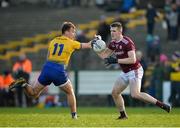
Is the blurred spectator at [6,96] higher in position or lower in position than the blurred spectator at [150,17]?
lower

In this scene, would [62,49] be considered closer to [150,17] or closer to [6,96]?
[6,96]

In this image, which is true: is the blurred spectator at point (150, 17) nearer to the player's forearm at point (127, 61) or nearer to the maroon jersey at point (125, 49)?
the maroon jersey at point (125, 49)

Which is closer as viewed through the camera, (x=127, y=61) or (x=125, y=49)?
(x=127, y=61)

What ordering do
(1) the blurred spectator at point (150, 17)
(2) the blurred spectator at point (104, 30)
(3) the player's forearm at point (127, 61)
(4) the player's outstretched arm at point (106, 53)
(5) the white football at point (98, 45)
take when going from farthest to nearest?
(1) the blurred spectator at point (150, 17), (2) the blurred spectator at point (104, 30), (4) the player's outstretched arm at point (106, 53), (5) the white football at point (98, 45), (3) the player's forearm at point (127, 61)

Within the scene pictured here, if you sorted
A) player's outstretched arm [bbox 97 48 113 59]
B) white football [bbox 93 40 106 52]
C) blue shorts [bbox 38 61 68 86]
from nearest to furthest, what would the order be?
blue shorts [bbox 38 61 68 86], white football [bbox 93 40 106 52], player's outstretched arm [bbox 97 48 113 59]

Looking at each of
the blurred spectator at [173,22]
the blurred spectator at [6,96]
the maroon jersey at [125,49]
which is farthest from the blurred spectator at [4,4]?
the maroon jersey at [125,49]

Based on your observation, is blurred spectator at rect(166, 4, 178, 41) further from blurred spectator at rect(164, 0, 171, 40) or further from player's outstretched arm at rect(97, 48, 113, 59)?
player's outstretched arm at rect(97, 48, 113, 59)

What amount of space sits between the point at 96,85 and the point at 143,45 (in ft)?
20.0

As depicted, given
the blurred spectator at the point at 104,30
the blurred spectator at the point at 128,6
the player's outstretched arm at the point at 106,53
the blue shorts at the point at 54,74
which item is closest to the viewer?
the blue shorts at the point at 54,74

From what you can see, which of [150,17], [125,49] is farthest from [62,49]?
[150,17]

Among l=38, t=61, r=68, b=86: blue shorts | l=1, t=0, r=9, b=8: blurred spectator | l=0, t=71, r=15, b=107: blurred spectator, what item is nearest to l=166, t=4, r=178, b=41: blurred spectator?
l=0, t=71, r=15, b=107: blurred spectator

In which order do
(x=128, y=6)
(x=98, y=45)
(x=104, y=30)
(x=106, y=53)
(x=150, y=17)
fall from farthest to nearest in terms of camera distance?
(x=128, y=6), (x=150, y=17), (x=104, y=30), (x=106, y=53), (x=98, y=45)

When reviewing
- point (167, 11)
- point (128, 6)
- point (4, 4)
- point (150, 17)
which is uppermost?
point (4, 4)

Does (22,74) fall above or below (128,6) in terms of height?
below
